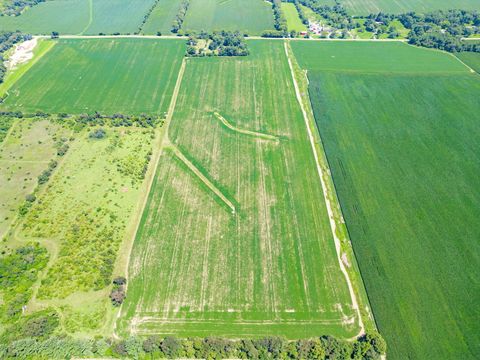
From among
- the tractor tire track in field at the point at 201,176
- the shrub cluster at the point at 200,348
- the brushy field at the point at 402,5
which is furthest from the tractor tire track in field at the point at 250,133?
the brushy field at the point at 402,5

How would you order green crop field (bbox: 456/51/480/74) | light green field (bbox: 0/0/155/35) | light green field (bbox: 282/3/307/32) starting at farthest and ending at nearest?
light green field (bbox: 282/3/307/32)
light green field (bbox: 0/0/155/35)
green crop field (bbox: 456/51/480/74)

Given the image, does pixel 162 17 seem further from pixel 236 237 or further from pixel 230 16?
pixel 236 237

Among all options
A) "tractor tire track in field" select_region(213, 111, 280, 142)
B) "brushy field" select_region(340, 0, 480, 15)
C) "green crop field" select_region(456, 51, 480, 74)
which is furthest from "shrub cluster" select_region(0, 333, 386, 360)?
"brushy field" select_region(340, 0, 480, 15)

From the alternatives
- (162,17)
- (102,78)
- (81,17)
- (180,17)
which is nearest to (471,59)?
(180,17)

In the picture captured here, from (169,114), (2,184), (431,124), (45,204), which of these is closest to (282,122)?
(169,114)

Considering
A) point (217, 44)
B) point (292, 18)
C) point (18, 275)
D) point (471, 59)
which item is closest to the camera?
point (18, 275)

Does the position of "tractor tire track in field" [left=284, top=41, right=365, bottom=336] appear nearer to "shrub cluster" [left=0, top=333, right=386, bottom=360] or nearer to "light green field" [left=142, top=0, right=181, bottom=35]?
"shrub cluster" [left=0, top=333, right=386, bottom=360]

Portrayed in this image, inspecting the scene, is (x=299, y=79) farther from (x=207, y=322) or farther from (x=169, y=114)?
(x=207, y=322)
